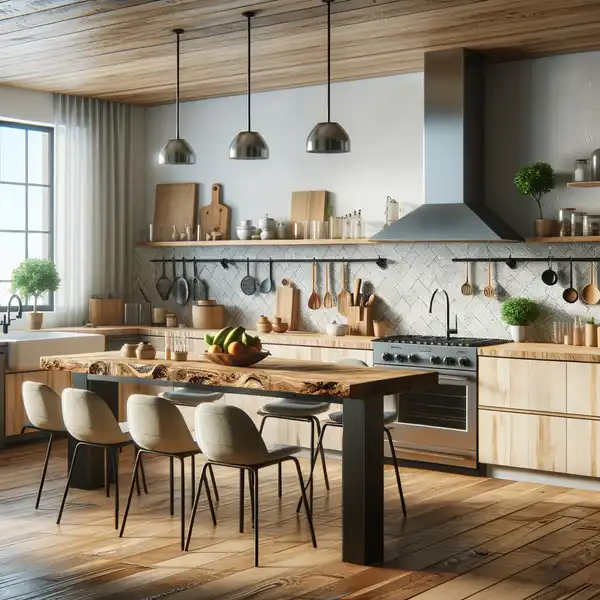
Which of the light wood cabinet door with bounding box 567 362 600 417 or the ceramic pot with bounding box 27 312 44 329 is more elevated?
the ceramic pot with bounding box 27 312 44 329

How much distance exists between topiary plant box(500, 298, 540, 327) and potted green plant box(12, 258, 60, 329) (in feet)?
11.6

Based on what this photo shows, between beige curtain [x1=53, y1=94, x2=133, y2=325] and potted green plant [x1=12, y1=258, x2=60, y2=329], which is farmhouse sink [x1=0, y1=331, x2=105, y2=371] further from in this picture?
beige curtain [x1=53, y1=94, x2=133, y2=325]

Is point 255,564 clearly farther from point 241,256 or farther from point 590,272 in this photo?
point 241,256

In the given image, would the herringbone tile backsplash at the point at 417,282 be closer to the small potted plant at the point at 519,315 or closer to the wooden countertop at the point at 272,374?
the small potted plant at the point at 519,315

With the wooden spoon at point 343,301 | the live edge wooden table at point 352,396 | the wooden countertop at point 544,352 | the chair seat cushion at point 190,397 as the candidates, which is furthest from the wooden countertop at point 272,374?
the wooden spoon at point 343,301

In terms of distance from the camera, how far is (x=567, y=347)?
6.24 meters

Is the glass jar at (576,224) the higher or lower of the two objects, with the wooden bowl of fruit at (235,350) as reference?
higher


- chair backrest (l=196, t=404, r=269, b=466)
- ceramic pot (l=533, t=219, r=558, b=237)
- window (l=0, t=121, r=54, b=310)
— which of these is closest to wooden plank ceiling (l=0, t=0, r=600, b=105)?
window (l=0, t=121, r=54, b=310)

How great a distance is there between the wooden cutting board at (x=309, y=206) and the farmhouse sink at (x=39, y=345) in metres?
1.79

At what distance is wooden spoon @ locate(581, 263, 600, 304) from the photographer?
6.39 m

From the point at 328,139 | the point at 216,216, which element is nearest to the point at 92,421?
the point at 328,139

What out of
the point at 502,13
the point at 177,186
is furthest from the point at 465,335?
the point at 177,186

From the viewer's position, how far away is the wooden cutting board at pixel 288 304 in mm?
7703

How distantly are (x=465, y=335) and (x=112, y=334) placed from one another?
288 centimetres
